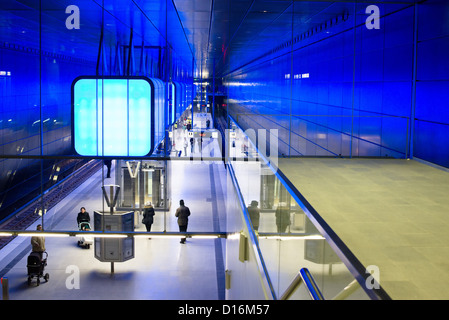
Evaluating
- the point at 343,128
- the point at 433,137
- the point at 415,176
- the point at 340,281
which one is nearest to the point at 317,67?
the point at 343,128

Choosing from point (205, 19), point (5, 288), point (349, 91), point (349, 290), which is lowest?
point (5, 288)

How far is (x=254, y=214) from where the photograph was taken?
9219mm

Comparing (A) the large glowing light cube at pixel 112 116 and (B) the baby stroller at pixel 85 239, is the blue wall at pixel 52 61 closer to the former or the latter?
(A) the large glowing light cube at pixel 112 116

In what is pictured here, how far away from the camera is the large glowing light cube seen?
14.1 m

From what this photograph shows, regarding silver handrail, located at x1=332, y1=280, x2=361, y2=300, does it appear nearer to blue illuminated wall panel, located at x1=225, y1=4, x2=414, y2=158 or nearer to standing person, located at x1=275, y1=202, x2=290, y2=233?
standing person, located at x1=275, y1=202, x2=290, y2=233

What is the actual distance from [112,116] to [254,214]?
7.28 meters

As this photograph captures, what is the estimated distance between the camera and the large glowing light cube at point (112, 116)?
14.1 metres

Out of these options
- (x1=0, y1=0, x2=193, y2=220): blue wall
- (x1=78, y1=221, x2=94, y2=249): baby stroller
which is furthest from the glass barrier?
(x1=0, y1=0, x2=193, y2=220): blue wall

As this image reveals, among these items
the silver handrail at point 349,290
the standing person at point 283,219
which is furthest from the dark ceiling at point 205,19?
the silver handrail at point 349,290

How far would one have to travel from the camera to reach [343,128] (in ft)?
48.5

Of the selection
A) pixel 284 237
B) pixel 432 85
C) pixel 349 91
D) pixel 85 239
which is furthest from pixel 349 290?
pixel 85 239

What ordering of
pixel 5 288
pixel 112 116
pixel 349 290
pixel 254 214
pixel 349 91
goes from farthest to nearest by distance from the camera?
1. pixel 112 116
2. pixel 349 91
3. pixel 5 288
4. pixel 254 214
5. pixel 349 290

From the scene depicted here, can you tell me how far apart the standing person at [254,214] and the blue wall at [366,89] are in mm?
4051

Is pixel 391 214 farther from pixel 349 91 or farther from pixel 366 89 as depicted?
pixel 349 91
